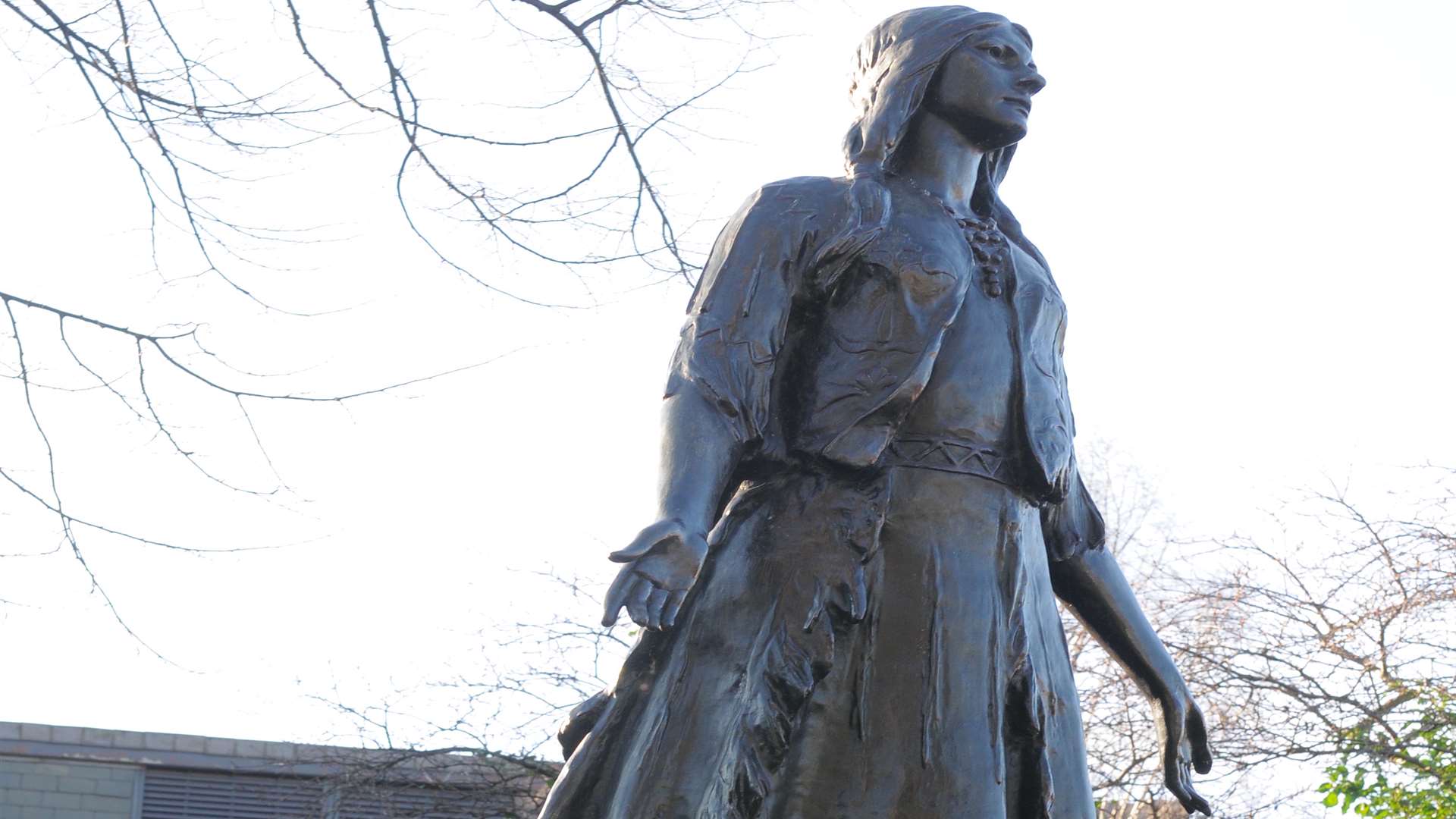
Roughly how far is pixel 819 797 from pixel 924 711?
0.23 metres

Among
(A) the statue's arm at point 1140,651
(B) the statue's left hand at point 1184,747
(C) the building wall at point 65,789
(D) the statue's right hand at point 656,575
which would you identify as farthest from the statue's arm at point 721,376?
(C) the building wall at point 65,789

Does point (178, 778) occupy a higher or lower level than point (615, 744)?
higher

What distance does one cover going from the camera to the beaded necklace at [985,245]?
381 centimetres

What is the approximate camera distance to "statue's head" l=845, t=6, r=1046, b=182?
390cm

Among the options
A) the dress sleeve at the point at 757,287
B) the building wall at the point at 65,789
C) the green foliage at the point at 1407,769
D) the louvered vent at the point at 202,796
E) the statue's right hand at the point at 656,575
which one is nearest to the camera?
the statue's right hand at the point at 656,575

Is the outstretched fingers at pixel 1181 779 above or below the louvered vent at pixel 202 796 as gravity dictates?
below

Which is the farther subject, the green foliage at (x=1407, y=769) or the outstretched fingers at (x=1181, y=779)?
the green foliage at (x=1407, y=769)

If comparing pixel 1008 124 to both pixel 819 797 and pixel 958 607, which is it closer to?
pixel 958 607

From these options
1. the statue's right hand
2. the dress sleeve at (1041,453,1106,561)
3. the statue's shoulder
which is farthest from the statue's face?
the statue's right hand

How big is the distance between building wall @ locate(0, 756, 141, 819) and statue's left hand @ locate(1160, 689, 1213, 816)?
45.7ft

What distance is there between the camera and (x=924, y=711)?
3.44 meters

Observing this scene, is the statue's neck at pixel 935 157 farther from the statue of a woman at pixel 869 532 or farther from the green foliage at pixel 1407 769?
the green foliage at pixel 1407 769

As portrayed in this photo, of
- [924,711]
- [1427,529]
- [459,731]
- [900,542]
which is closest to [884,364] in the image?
[900,542]

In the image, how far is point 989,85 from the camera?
3900 millimetres
